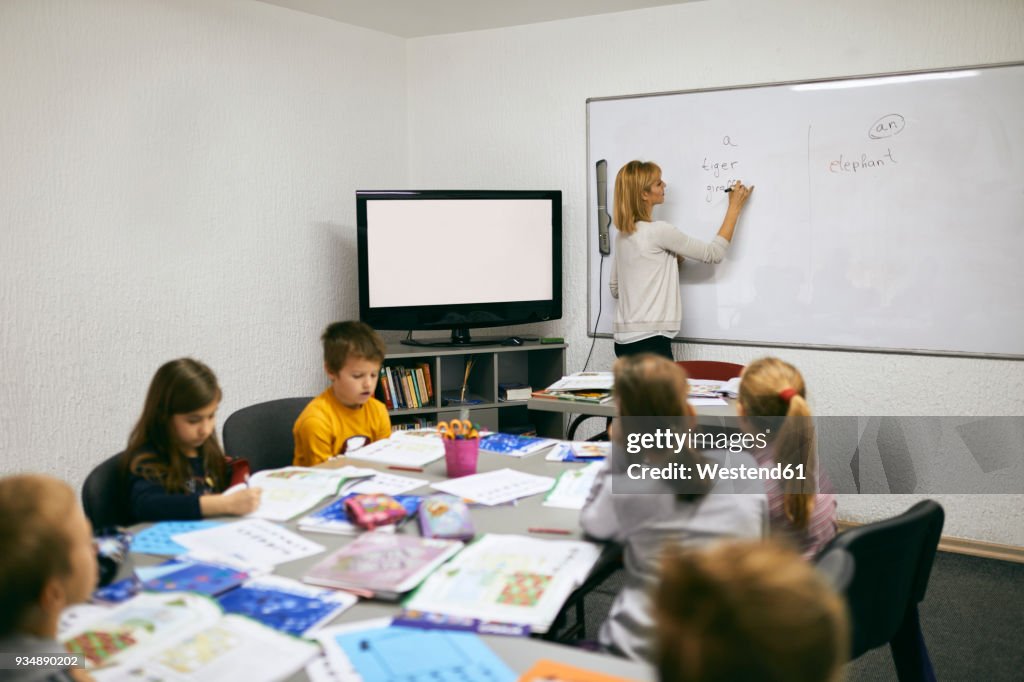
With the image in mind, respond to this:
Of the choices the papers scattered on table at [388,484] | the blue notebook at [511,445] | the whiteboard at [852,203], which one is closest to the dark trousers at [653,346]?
the whiteboard at [852,203]

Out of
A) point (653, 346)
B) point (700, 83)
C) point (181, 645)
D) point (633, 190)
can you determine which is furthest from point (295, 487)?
point (700, 83)

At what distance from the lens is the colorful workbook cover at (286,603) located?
1239 millimetres

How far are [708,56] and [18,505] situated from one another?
369 cm

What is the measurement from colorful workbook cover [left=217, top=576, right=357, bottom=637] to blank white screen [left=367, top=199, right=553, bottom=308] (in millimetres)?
2768

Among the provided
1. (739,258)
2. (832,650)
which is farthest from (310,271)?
(832,650)

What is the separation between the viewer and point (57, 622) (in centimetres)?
105

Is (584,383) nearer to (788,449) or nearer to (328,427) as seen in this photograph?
(328,427)

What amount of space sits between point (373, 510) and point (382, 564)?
0.26 m

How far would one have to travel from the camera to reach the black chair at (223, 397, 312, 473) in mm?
2406

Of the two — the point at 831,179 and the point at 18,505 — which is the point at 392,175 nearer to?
the point at 831,179

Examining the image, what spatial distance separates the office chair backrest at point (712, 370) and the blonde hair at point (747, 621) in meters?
2.68

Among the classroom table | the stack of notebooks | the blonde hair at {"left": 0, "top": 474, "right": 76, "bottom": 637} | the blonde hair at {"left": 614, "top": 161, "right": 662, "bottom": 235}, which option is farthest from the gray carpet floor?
the blonde hair at {"left": 0, "top": 474, "right": 76, "bottom": 637}

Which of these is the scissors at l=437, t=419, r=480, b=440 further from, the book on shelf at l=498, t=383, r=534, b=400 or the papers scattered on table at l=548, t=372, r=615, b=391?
the book on shelf at l=498, t=383, r=534, b=400

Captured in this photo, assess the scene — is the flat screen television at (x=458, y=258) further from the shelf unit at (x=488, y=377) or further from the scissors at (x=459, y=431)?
the scissors at (x=459, y=431)
